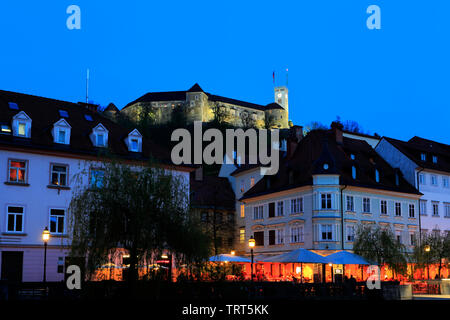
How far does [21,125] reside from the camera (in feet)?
140

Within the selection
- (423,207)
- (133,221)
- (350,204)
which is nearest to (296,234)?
(350,204)

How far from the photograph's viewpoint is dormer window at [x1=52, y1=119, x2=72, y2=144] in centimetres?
4388

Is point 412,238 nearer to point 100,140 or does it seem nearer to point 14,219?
point 100,140

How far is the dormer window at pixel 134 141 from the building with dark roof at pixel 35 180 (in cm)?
108

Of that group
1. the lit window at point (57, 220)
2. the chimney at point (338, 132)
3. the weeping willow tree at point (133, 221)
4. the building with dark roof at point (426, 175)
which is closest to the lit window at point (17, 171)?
the lit window at point (57, 220)

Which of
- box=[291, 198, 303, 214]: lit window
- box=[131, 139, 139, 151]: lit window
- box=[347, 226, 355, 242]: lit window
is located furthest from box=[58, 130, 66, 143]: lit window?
box=[347, 226, 355, 242]: lit window

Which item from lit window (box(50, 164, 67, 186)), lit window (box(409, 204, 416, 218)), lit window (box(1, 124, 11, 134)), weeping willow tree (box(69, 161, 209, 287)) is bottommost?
weeping willow tree (box(69, 161, 209, 287))

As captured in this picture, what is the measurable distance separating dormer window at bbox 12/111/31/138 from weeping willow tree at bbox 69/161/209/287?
48.3ft

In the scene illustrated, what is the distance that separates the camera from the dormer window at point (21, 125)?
139ft

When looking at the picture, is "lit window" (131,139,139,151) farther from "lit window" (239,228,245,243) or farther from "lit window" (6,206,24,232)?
"lit window" (239,228,245,243)

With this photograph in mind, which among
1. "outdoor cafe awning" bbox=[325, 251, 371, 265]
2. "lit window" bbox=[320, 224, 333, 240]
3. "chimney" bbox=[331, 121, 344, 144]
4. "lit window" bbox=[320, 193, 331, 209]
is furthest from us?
"chimney" bbox=[331, 121, 344, 144]
